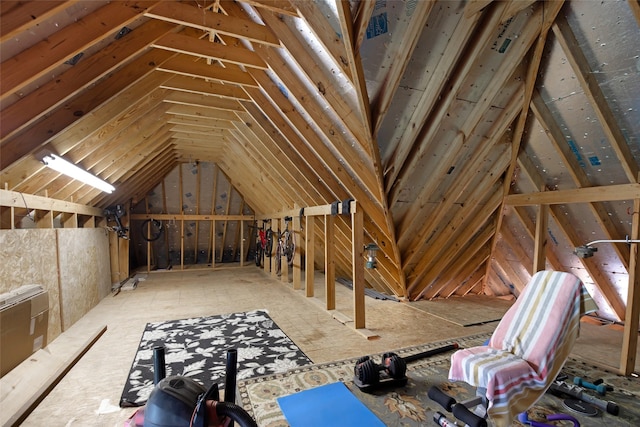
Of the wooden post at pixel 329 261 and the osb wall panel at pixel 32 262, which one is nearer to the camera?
the osb wall panel at pixel 32 262

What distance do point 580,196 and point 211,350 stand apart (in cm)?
412

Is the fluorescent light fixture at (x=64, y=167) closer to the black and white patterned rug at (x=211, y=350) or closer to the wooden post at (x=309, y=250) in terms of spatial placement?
the black and white patterned rug at (x=211, y=350)

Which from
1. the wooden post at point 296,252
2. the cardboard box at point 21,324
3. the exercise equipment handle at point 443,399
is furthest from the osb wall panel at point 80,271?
the exercise equipment handle at point 443,399

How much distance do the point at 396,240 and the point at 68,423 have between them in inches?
134

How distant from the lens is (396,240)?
395cm

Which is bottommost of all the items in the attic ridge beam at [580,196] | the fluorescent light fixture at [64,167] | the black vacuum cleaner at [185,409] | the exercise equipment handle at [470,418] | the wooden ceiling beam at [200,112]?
the exercise equipment handle at [470,418]

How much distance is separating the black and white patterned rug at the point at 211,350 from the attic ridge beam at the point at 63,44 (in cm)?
212

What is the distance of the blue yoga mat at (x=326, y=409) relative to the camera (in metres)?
2.01

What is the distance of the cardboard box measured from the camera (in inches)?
77.2

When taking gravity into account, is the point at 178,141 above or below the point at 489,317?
above

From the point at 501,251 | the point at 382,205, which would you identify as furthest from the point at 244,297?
the point at 501,251

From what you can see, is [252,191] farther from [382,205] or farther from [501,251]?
[501,251]

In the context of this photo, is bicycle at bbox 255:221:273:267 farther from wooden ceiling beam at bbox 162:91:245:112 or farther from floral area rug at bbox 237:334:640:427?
floral area rug at bbox 237:334:640:427

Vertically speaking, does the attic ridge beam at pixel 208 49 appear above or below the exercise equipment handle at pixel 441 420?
above
